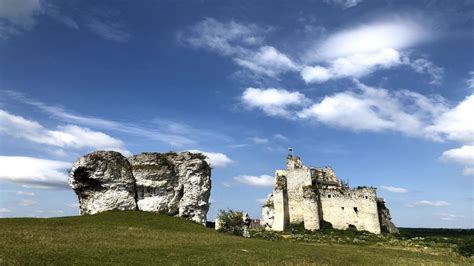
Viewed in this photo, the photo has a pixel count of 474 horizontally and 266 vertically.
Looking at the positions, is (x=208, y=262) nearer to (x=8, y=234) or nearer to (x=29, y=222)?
(x=8, y=234)

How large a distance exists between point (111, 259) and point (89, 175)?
3387cm

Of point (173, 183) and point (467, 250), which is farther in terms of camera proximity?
point (173, 183)

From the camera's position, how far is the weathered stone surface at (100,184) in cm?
5728

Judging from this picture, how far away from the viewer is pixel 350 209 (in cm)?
8044

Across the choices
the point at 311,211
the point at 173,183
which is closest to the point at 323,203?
the point at 311,211

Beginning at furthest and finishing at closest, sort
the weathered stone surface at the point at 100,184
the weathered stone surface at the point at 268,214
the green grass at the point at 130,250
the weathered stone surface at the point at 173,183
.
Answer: the weathered stone surface at the point at 268,214
the weathered stone surface at the point at 173,183
the weathered stone surface at the point at 100,184
the green grass at the point at 130,250

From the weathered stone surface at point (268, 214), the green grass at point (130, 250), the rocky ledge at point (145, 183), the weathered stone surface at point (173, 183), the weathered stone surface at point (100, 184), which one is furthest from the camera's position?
the weathered stone surface at point (268, 214)

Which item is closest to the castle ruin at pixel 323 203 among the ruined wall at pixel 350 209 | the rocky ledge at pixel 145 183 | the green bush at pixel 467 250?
the ruined wall at pixel 350 209

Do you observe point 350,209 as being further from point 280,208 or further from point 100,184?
point 100,184

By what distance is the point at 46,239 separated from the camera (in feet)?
101

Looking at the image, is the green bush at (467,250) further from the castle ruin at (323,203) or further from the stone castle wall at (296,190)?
the stone castle wall at (296,190)

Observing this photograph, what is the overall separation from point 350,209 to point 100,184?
149ft

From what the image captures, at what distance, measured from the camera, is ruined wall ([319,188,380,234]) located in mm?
79688

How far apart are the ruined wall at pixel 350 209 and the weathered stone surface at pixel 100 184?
3746 cm
